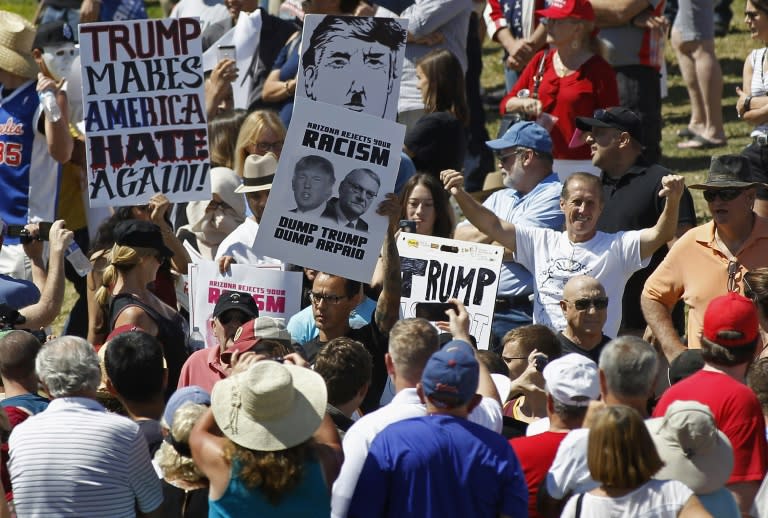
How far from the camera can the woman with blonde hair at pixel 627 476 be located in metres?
4.61

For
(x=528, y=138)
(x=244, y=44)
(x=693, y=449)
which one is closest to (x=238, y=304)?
(x=528, y=138)

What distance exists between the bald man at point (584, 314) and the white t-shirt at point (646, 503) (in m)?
2.15

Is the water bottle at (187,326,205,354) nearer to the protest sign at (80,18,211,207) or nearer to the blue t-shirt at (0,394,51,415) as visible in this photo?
the protest sign at (80,18,211,207)

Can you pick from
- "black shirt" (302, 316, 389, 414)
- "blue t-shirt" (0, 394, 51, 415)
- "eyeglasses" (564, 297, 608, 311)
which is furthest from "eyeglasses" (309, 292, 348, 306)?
"blue t-shirt" (0, 394, 51, 415)

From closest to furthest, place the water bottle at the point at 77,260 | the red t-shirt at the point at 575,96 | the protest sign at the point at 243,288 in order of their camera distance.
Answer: the protest sign at the point at 243,288
the water bottle at the point at 77,260
the red t-shirt at the point at 575,96

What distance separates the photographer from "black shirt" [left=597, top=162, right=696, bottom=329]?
26.0 feet

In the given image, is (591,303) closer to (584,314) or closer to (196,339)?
(584,314)

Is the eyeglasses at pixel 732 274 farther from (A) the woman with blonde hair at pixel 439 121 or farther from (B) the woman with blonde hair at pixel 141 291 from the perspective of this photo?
(B) the woman with blonde hair at pixel 141 291

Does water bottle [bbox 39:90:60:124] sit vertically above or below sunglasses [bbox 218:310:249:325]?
above

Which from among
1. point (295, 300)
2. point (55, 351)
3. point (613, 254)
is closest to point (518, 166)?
point (613, 254)

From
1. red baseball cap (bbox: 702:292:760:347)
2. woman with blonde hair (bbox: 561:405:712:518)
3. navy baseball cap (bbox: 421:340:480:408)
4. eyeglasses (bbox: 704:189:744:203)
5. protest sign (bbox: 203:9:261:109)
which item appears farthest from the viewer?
protest sign (bbox: 203:9:261:109)

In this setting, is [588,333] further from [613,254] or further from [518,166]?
[518,166]

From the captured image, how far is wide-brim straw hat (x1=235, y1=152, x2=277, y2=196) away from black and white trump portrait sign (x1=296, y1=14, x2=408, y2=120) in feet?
1.66

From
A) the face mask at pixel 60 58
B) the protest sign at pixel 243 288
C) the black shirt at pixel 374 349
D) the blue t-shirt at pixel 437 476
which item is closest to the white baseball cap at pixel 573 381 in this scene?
the blue t-shirt at pixel 437 476
